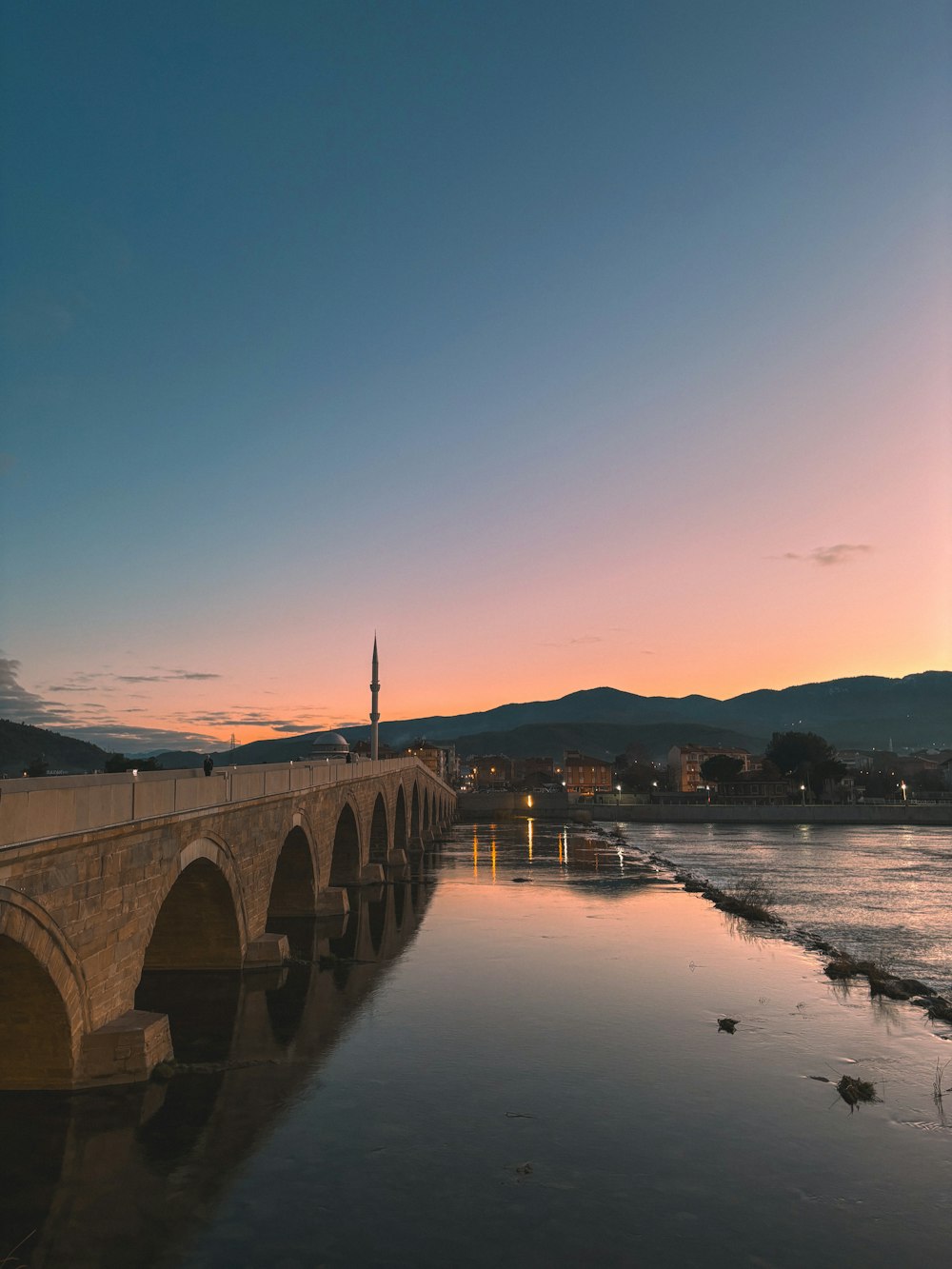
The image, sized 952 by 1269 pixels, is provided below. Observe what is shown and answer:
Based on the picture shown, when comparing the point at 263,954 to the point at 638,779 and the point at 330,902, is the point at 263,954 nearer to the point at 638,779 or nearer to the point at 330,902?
the point at 330,902

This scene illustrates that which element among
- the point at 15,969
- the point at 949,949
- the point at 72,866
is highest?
the point at 72,866

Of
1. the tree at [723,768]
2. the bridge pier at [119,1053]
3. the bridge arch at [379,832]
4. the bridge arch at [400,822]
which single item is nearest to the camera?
the bridge pier at [119,1053]

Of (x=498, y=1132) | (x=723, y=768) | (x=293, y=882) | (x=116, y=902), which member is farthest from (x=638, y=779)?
(x=116, y=902)

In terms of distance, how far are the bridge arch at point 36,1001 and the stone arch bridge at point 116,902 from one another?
2 centimetres

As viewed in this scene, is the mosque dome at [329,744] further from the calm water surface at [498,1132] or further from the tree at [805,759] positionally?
the tree at [805,759]

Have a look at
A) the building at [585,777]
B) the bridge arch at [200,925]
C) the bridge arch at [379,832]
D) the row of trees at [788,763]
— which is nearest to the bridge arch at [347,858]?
the bridge arch at [379,832]

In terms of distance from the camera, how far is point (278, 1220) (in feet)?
36.3

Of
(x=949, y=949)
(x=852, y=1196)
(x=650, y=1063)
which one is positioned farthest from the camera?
(x=949, y=949)

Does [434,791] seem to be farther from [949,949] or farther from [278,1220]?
[278,1220]

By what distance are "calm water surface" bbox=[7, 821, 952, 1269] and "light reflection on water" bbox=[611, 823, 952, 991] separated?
29.9ft

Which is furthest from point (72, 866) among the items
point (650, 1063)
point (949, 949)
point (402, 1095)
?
point (949, 949)

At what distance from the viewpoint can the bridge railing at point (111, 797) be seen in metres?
11.0

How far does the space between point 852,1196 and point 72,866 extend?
11.2 m

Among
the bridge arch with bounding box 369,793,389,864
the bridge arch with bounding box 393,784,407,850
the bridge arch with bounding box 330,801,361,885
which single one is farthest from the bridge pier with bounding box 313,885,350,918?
the bridge arch with bounding box 393,784,407,850
